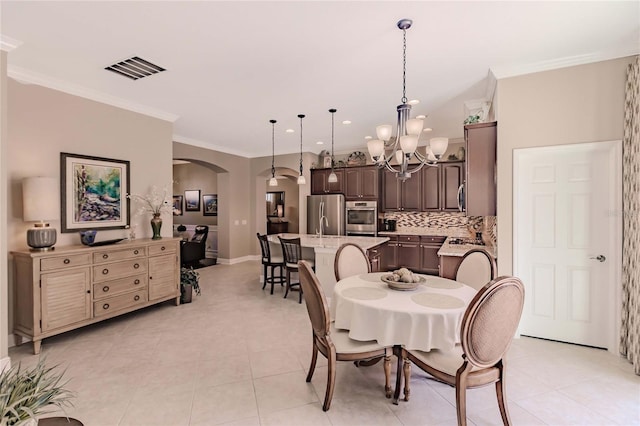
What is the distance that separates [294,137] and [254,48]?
3529mm

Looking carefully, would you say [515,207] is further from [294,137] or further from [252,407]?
[294,137]

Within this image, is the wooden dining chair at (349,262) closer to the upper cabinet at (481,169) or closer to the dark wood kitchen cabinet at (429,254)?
the upper cabinet at (481,169)

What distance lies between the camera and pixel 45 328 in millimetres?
3020

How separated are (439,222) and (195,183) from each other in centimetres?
711

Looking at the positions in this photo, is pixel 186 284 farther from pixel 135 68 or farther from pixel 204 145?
pixel 204 145

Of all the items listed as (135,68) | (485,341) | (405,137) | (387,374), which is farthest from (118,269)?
(485,341)

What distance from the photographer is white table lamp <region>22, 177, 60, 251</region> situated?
3.05 metres

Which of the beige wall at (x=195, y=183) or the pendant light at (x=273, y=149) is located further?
the beige wall at (x=195, y=183)

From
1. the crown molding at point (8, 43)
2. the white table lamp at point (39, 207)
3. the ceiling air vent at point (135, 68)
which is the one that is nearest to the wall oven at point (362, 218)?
the ceiling air vent at point (135, 68)

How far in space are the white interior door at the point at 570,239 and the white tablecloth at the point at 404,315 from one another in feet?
4.47

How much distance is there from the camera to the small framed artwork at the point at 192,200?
9.42m

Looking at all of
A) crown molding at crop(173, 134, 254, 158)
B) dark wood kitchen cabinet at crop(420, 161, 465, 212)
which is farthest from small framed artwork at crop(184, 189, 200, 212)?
dark wood kitchen cabinet at crop(420, 161, 465, 212)

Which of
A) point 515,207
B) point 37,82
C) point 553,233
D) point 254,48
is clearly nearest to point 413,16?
point 254,48

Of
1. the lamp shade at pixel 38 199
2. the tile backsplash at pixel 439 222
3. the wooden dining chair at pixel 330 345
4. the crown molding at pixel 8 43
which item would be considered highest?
the crown molding at pixel 8 43
